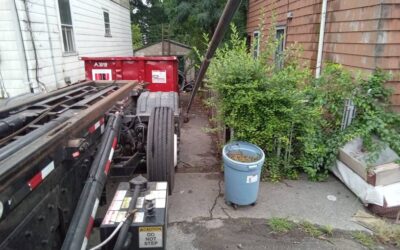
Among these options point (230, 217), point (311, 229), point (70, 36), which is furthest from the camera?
point (70, 36)

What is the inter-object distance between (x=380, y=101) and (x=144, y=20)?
3666 centimetres

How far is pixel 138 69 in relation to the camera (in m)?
6.88

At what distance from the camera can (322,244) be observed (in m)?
2.98

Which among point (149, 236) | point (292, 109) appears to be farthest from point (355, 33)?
point (149, 236)

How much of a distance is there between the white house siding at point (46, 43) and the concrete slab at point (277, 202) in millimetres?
4073

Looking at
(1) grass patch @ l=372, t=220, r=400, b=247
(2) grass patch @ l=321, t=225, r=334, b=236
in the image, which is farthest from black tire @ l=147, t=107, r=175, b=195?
(1) grass patch @ l=372, t=220, r=400, b=247

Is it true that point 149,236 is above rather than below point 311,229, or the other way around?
above

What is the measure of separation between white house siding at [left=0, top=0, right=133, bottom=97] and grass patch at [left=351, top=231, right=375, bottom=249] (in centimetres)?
619

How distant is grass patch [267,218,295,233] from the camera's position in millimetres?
3187

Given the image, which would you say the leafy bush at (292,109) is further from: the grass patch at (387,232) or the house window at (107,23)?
the house window at (107,23)

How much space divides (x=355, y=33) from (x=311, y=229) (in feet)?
10.5

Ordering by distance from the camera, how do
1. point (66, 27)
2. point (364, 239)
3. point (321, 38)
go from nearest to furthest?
point (364, 239) < point (321, 38) < point (66, 27)

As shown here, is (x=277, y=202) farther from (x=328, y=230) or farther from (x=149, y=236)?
(x=149, y=236)

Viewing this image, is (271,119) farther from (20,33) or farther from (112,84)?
(20,33)
